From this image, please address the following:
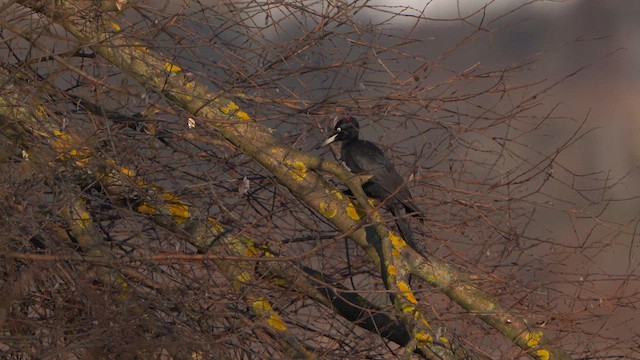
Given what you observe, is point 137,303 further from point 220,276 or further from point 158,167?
point 158,167

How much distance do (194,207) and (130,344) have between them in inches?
58.2

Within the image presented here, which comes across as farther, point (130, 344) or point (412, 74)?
point (412, 74)

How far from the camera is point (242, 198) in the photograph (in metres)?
6.23

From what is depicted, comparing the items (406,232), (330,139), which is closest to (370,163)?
(330,139)

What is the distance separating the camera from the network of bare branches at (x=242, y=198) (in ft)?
15.8

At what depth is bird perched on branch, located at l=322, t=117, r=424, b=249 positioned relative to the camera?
6480 mm

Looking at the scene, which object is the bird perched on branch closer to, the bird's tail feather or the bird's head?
the bird's head

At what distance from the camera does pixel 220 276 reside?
18.2 ft

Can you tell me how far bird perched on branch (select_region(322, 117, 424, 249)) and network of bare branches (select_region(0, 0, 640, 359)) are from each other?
13 centimetres

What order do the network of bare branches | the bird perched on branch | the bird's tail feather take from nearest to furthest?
the network of bare branches < the bird's tail feather < the bird perched on branch

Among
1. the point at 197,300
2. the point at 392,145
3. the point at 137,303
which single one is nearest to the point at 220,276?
the point at 197,300

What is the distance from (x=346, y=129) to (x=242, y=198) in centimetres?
88

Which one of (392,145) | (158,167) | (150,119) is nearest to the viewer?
(150,119)

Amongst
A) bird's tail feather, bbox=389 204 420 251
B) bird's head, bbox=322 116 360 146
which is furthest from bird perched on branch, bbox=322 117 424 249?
bird's tail feather, bbox=389 204 420 251
